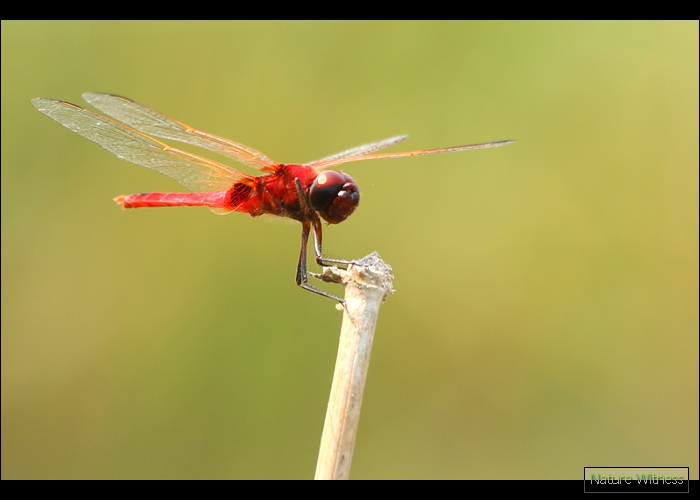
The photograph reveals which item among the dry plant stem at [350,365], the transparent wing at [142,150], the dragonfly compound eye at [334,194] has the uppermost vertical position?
the transparent wing at [142,150]

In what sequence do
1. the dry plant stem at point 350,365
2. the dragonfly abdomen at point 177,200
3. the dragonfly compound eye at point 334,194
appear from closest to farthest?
the dry plant stem at point 350,365, the dragonfly compound eye at point 334,194, the dragonfly abdomen at point 177,200

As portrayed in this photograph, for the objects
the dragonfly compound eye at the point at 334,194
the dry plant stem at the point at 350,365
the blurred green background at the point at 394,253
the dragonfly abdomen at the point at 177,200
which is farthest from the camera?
the blurred green background at the point at 394,253

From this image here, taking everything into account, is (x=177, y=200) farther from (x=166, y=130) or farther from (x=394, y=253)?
(x=394, y=253)

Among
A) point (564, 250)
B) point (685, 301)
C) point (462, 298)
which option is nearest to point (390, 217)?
point (462, 298)

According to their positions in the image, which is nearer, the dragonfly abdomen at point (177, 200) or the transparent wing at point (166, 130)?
the transparent wing at point (166, 130)

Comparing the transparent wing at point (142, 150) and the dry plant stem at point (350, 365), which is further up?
the transparent wing at point (142, 150)

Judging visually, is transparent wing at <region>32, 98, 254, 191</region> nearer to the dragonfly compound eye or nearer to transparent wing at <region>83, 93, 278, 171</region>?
transparent wing at <region>83, 93, 278, 171</region>

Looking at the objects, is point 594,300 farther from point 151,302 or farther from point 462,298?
point 151,302

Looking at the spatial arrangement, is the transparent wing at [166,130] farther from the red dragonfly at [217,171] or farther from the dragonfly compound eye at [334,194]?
the dragonfly compound eye at [334,194]

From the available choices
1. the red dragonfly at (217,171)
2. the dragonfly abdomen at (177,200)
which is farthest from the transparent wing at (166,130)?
the dragonfly abdomen at (177,200)
